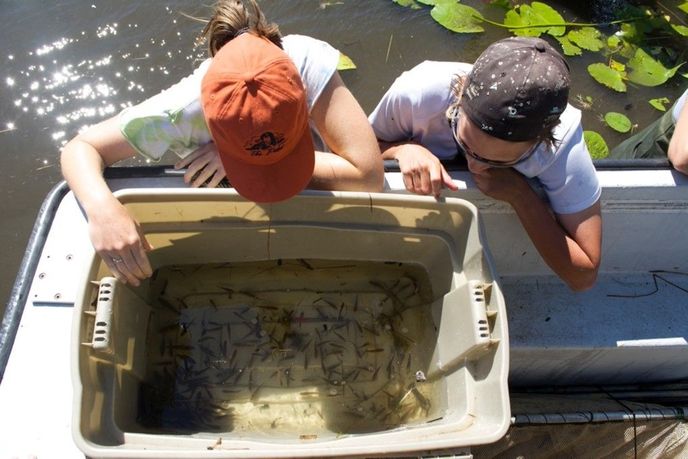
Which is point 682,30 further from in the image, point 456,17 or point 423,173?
point 423,173

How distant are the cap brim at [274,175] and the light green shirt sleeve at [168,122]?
0.61 ft

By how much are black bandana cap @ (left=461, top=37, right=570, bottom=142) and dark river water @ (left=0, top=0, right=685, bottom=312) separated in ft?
6.59

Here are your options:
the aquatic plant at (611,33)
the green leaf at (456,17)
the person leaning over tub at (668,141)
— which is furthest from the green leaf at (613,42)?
the person leaning over tub at (668,141)

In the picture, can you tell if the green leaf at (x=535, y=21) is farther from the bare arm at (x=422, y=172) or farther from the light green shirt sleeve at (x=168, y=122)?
the light green shirt sleeve at (x=168, y=122)

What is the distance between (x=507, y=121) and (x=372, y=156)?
426 mm

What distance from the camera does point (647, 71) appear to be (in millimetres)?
3789

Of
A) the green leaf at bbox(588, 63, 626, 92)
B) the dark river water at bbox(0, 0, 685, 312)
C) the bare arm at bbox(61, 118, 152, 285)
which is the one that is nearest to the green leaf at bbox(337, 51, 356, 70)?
the dark river water at bbox(0, 0, 685, 312)

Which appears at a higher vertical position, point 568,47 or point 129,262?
point 129,262

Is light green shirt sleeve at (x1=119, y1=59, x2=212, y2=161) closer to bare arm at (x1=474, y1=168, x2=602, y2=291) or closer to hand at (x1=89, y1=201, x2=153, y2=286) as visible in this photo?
hand at (x1=89, y1=201, x2=153, y2=286)

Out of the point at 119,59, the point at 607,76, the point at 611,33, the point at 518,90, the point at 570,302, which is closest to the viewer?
the point at 518,90

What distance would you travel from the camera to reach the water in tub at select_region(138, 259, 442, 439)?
2.00 metres

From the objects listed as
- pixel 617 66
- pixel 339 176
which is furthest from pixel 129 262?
pixel 617 66

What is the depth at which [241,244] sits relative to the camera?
6.54ft

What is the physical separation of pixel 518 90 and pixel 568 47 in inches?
105
